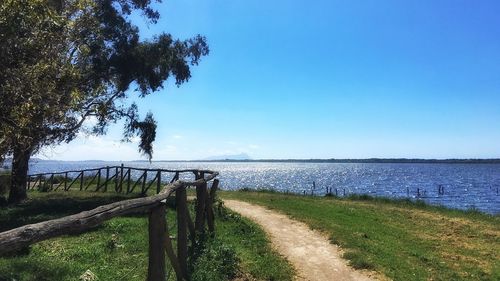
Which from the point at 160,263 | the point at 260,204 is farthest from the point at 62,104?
the point at 260,204

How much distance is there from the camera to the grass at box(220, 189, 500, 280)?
472 inches

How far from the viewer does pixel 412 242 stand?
1658 centimetres

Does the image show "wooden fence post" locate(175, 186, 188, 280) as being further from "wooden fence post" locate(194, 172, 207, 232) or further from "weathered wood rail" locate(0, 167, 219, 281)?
"wooden fence post" locate(194, 172, 207, 232)

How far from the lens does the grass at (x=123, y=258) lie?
9184mm

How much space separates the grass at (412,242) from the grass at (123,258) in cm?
264

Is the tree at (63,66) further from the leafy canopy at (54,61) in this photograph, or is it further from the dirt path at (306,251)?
the dirt path at (306,251)

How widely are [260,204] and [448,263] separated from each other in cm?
1317

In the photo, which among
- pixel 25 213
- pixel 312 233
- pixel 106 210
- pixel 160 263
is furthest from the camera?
pixel 25 213

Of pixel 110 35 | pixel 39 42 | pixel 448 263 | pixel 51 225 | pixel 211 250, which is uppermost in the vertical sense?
pixel 110 35

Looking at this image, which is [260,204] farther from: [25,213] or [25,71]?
[25,71]

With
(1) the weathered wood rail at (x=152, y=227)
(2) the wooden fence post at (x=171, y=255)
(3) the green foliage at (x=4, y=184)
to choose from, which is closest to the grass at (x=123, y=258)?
(2) the wooden fence post at (x=171, y=255)

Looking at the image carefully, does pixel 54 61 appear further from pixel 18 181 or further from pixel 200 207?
pixel 18 181

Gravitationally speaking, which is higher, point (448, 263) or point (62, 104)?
point (62, 104)

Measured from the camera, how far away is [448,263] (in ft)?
43.7
